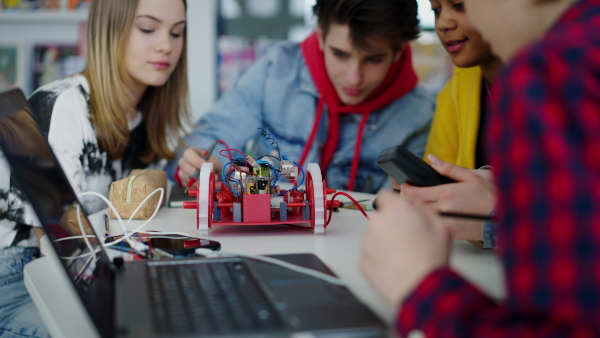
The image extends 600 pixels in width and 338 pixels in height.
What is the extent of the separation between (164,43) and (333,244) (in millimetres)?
905

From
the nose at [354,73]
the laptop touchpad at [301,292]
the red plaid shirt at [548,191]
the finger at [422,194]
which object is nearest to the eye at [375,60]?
the nose at [354,73]

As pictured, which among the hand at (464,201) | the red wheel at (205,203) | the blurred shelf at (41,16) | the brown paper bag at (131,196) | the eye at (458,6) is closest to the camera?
the hand at (464,201)

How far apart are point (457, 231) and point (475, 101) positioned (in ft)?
2.31

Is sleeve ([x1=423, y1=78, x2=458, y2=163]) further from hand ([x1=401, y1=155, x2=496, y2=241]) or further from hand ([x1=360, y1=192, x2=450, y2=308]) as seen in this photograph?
hand ([x1=360, y1=192, x2=450, y2=308])

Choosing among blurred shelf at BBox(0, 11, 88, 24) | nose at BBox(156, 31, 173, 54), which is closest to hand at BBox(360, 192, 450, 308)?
nose at BBox(156, 31, 173, 54)

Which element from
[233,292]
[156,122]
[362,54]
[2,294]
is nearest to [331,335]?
[233,292]

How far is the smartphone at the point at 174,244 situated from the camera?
77 centimetres

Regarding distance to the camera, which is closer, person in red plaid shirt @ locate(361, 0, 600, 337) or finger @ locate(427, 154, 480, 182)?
person in red plaid shirt @ locate(361, 0, 600, 337)

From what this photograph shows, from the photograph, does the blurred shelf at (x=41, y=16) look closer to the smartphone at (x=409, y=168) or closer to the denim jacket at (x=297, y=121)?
the denim jacket at (x=297, y=121)

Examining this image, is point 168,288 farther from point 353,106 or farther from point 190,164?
point 353,106

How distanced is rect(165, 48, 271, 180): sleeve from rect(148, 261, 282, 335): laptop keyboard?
109 centimetres

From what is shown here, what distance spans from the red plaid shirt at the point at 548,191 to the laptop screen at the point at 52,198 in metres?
0.38

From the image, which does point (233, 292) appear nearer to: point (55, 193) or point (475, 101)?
point (55, 193)

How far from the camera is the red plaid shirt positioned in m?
0.36
